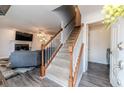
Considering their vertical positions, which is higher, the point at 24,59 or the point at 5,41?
the point at 5,41

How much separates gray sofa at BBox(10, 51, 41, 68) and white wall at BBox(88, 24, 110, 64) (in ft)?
9.71

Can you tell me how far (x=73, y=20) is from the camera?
21.0 ft

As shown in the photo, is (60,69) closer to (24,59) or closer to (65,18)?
(24,59)

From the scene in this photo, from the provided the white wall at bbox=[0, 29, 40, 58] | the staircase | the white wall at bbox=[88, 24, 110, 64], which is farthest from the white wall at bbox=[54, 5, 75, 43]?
the white wall at bbox=[0, 29, 40, 58]

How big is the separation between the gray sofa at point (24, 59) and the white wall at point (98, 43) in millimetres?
2958

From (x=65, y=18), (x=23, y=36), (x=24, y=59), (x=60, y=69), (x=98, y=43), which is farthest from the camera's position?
(x=23, y=36)

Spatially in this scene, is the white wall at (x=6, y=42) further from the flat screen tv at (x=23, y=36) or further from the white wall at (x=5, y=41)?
the flat screen tv at (x=23, y=36)

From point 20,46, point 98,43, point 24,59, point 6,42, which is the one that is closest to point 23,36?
point 20,46

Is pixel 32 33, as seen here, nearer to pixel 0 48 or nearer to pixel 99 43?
pixel 0 48

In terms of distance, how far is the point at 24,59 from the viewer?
4812mm

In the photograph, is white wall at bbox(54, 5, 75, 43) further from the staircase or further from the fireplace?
the fireplace

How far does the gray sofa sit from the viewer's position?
185 inches

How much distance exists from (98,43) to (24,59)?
373 centimetres

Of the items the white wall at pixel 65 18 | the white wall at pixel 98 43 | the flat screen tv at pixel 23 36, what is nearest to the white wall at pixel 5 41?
the flat screen tv at pixel 23 36
